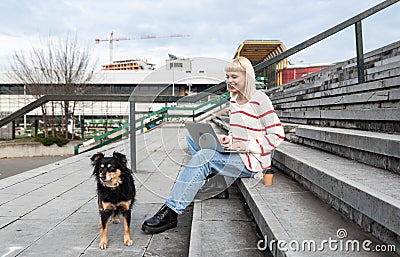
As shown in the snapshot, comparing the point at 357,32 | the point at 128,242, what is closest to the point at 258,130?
the point at 128,242

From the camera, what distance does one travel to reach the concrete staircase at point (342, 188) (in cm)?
169

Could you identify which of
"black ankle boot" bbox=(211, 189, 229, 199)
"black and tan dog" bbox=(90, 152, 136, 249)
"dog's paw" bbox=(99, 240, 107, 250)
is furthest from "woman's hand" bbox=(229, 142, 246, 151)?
"dog's paw" bbox=(99, 240, 107, 250)

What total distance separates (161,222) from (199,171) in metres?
0.56

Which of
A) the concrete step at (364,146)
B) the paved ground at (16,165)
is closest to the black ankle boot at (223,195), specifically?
the concrete step at (364,146)

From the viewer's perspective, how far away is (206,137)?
10.5ft

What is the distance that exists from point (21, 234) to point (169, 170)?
2942 mm

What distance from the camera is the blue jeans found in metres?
2.99

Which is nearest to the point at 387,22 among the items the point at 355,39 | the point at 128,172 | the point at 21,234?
the point at 355,39

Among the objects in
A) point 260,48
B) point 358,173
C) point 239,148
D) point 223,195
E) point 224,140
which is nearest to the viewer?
point 358,173

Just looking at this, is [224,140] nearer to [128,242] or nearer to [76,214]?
[128,242]

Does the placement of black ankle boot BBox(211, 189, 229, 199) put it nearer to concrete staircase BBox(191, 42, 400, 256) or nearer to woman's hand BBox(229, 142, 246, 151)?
concrete staircase BBox(191, 42, 400, 256)

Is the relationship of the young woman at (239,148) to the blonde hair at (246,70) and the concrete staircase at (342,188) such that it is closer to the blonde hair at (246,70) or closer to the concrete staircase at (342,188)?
the blonde hair at (246,70)

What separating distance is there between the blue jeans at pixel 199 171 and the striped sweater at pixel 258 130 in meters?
0.10

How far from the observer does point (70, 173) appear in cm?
606
